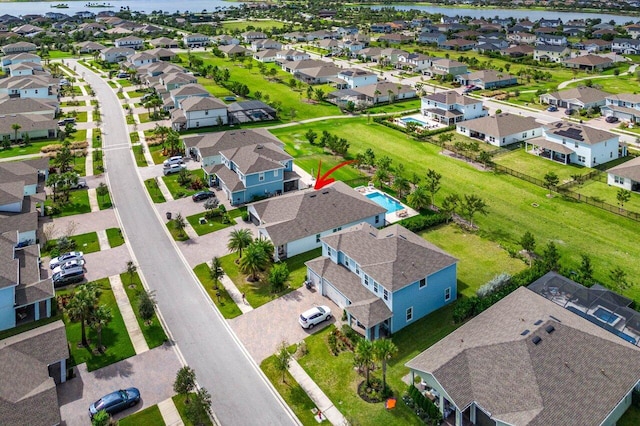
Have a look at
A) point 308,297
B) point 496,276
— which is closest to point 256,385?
point 308,297

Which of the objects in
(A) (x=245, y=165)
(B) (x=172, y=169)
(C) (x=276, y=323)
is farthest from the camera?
(B) (x=172, y=169)

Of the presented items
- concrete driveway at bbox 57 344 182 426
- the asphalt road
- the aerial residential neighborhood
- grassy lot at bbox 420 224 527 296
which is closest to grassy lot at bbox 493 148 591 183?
the aerial residential neighborhood

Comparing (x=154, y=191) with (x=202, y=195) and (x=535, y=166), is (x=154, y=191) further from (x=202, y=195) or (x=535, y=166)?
(x=535, y=166)

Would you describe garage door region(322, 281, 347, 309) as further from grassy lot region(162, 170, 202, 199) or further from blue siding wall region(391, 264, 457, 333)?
grassy lot region(162, 170, 202, 199)

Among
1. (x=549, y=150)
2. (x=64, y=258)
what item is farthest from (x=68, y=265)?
(x=549, y=150)

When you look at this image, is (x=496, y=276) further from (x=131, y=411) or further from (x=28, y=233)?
(x=28, y=233)

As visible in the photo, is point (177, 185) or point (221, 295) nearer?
point (221, 295)

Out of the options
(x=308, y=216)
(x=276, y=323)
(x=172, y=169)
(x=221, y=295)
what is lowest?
(x=276, y=323)
